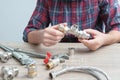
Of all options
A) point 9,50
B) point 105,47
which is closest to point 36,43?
point 9,50

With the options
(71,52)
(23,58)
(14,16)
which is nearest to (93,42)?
(71,52)

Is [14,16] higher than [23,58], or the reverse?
[14,16]

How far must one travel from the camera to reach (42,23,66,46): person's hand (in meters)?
0.72

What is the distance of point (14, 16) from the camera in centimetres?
165

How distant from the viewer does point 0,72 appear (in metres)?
0.63

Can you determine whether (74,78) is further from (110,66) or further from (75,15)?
(75,15)

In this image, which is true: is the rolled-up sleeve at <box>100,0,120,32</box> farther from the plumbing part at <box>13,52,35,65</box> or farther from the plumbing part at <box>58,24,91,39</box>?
the plumbing part at <box>13,52,35,65</box>

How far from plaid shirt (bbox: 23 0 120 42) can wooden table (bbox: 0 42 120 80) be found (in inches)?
5.4

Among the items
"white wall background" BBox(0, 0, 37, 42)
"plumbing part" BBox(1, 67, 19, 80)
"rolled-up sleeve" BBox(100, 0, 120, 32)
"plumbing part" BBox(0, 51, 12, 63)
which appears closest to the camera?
"plumbing part" BBox(1, 67, 19, 80)

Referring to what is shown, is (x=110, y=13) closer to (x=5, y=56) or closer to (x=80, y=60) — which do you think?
(x=80, y=60)

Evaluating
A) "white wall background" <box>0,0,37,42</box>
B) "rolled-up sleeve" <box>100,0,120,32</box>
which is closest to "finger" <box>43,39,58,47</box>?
"rolled-up sleeve" <box>100,0,120,32</box>

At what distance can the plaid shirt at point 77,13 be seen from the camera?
92 cm

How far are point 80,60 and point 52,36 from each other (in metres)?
0.10

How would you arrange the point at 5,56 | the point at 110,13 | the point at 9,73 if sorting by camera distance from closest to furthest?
the point at 9,73
the point at 5,56
the point at 110,13
